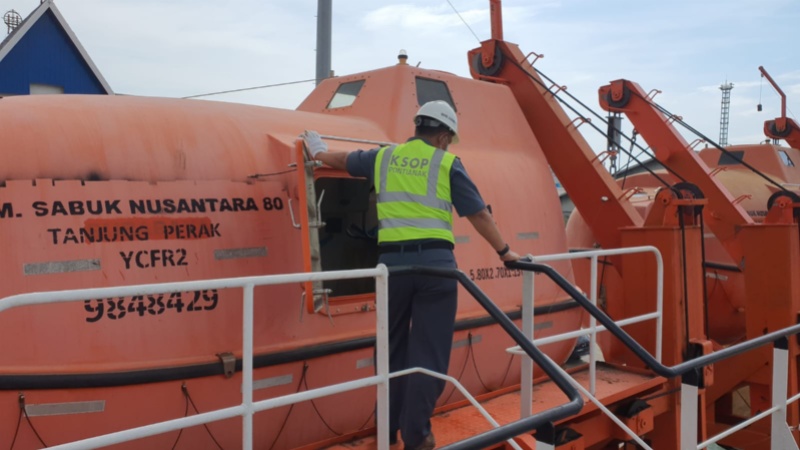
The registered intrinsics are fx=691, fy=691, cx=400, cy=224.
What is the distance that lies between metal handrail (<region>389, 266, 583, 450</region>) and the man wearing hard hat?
8.6 inches

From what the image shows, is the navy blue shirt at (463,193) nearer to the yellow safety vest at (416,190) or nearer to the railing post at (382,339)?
the yellow safety vest at (416,190)

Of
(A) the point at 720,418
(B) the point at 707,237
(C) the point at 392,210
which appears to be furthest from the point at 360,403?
(B) the point at 707,237

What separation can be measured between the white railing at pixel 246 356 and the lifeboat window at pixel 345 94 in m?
2.29

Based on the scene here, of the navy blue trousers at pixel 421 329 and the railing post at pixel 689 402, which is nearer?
the navy blue trousers at pixel 421 329

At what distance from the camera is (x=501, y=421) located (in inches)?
157

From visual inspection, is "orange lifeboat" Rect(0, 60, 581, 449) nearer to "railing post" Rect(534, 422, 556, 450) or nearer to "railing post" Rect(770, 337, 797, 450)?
"railing post" Rect(534, 422, 556, 450)

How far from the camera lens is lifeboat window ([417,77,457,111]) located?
15.3 ft

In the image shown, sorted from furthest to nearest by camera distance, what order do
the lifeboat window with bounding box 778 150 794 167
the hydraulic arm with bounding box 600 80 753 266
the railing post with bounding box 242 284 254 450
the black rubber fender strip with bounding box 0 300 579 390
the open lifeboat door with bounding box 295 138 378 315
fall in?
the lifeboat window with bounding box 778 150 794 167 → the hydraulic arm with bounding box 600 80 753 266 → the open lifeboat door with bounding box 295 138 378 315 → the black rubber fender strip with bounding box 0 300 579 390 → the railing post with bounding box 242 284 254 450

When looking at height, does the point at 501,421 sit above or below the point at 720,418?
above

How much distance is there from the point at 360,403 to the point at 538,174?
7.56 feet

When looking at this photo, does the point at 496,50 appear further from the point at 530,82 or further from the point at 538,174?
the point at 538,174

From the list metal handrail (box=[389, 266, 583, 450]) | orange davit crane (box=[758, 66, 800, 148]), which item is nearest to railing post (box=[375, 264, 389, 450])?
metal handrail (box=[389, 266, 583, 450])

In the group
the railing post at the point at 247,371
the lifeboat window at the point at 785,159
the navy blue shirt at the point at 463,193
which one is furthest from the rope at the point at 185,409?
the lifeboat window at the point at 785,159

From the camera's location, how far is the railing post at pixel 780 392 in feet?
13.3
